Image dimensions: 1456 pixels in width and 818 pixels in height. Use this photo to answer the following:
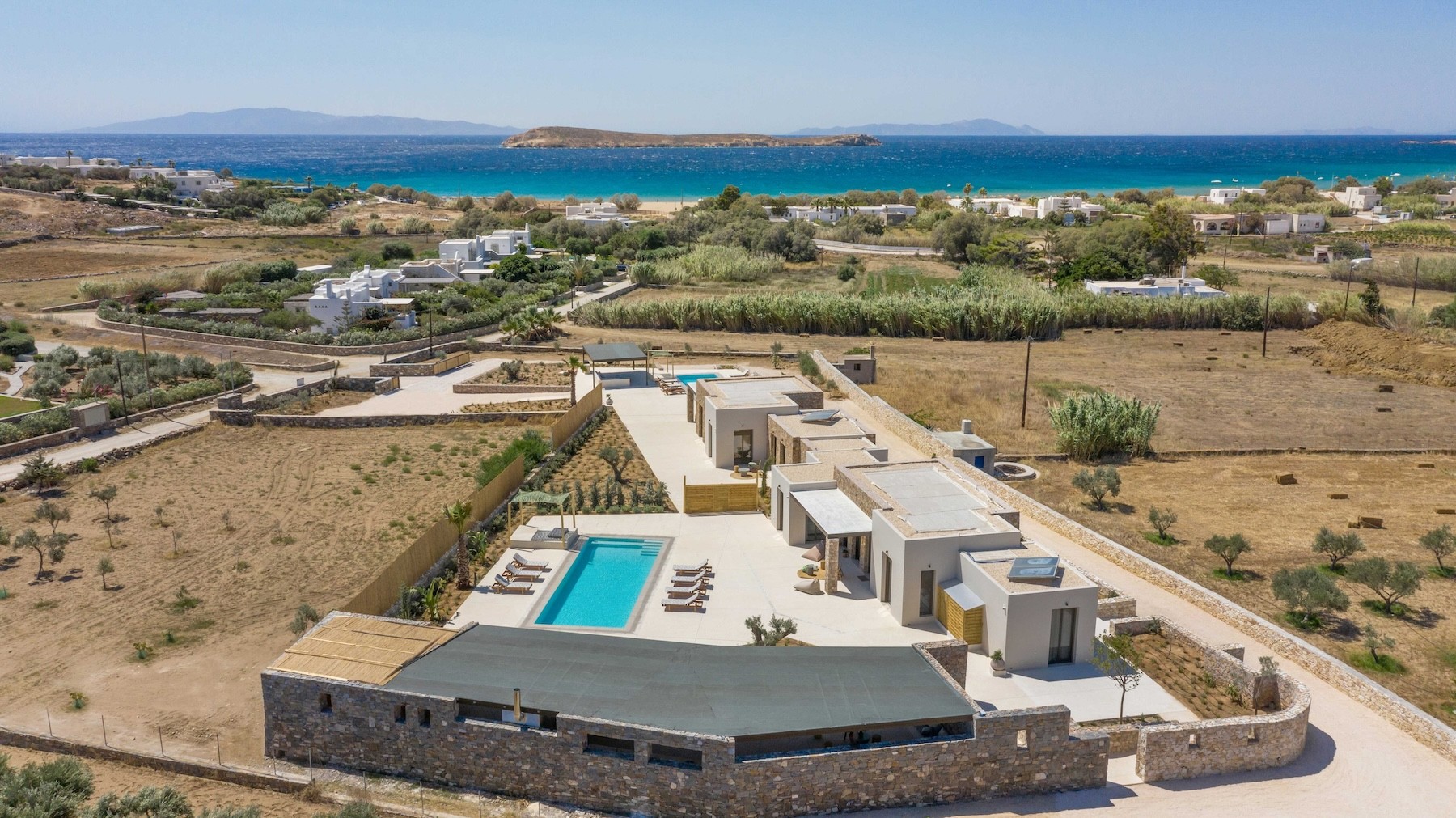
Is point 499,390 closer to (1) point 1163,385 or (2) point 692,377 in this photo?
(2) point 692,377

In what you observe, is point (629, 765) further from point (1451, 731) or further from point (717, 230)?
point (717, 230)

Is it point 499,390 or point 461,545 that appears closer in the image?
point 461,545

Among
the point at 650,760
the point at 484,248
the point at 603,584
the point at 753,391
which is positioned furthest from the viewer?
the point at 484,248

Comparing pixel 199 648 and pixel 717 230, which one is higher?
pixel 717 230

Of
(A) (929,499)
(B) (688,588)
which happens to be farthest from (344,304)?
(A) (929,499)

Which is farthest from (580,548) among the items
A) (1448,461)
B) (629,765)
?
(1448,461)

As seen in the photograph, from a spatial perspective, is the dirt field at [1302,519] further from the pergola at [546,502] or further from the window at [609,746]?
the window at [609,746]
